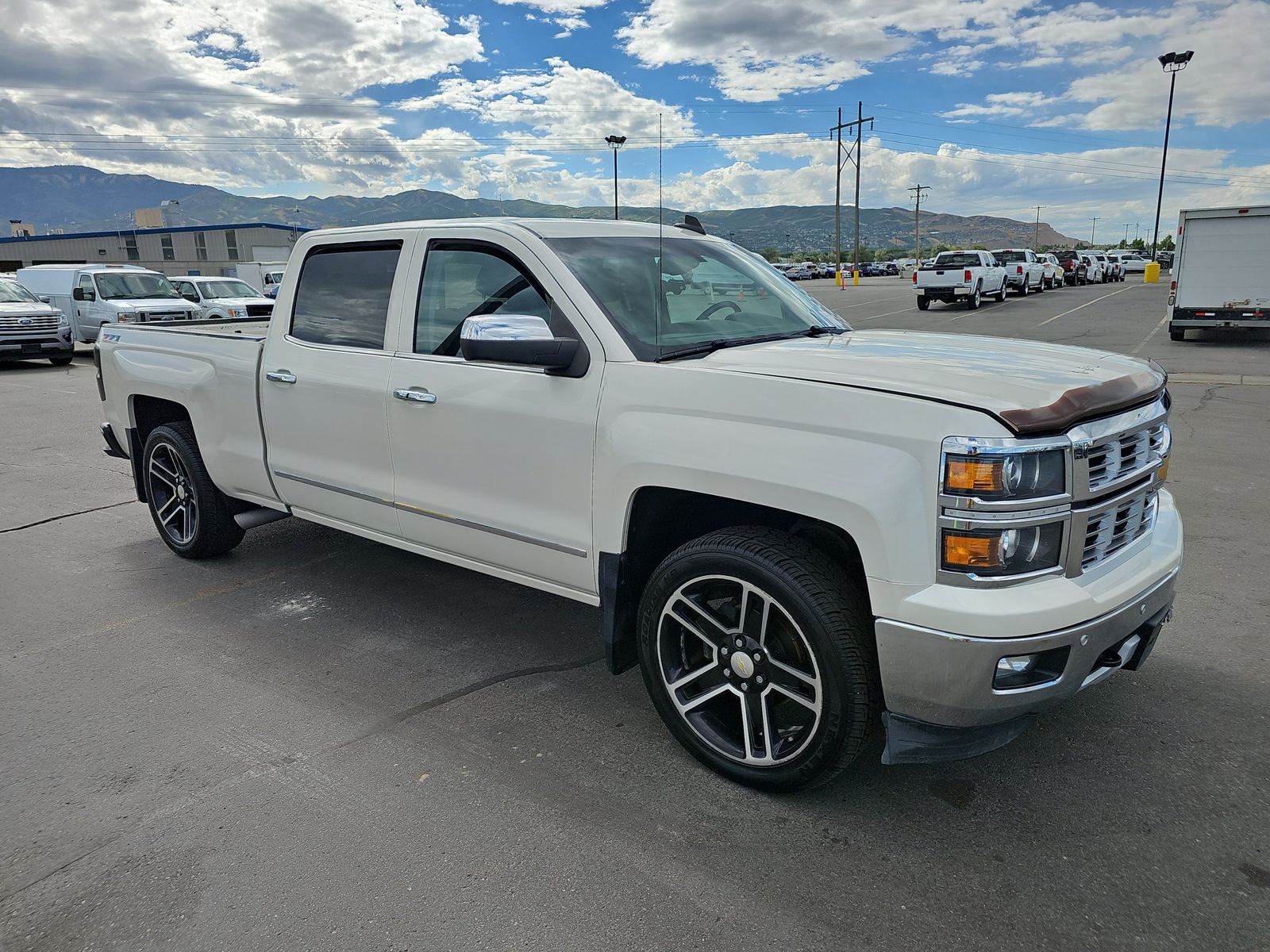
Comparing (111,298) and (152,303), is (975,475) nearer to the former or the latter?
(152,303)

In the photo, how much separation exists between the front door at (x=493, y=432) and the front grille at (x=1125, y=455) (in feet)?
5.40

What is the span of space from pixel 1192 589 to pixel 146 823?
5017mm

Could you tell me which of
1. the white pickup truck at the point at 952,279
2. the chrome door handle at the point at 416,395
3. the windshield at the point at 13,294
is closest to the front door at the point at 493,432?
the chrome door handle at the point at 416,395

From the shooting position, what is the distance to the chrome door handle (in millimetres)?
3760

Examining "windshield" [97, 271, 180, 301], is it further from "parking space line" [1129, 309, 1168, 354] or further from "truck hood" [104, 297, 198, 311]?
"parking space line" [1129, 309, 1168, 354]

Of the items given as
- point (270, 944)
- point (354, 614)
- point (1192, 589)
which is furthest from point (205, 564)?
point (1192, 589)

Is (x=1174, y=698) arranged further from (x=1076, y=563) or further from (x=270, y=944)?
(x=270, y=944)

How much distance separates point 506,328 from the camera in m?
3.14

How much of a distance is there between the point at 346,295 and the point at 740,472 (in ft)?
8.07

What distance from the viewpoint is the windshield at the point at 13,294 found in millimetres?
17461

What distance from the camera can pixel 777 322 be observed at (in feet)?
12.8

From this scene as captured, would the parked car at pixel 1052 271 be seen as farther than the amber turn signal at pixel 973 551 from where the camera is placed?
Yes

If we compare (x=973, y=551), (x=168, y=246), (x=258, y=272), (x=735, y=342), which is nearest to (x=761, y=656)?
(x=973, y=551)

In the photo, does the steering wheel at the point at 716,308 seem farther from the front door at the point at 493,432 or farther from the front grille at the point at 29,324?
the front grille at the point at 29,324
